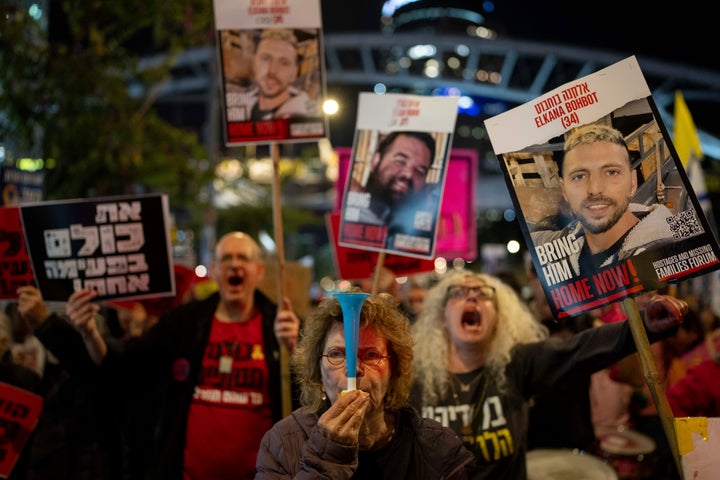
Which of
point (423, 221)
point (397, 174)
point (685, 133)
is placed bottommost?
point (423, 221)

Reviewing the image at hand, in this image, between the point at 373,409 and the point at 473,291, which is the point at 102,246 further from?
the point at 373,409

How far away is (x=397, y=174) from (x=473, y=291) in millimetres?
897

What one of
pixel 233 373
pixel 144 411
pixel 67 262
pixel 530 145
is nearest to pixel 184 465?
pixel 233 373

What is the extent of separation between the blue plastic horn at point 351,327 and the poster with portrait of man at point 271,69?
2395 millimetres

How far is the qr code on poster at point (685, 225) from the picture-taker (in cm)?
300

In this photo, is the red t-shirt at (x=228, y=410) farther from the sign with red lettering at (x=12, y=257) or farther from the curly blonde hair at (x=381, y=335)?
the curly blonde hair at (x=381, y=335)

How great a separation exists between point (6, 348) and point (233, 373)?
62.5 inches

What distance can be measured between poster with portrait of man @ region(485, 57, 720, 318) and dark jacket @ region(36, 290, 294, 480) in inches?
84.8

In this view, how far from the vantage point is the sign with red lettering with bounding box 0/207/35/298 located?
5.06 m

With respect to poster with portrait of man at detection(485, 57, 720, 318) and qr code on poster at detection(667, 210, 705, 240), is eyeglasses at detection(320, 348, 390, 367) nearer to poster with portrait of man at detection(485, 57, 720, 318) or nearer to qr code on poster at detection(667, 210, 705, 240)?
poster with portrait of man at detection(485, 57, 720, 318)

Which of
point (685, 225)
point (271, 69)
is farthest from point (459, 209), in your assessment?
point (685, 225)

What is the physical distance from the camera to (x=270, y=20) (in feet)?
16.2

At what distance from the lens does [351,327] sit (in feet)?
8.88

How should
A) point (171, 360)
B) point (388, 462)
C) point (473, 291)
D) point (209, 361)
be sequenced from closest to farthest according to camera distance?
point (388, 462) → point (473, 291) → point (209, 361) → point (171, 360)
